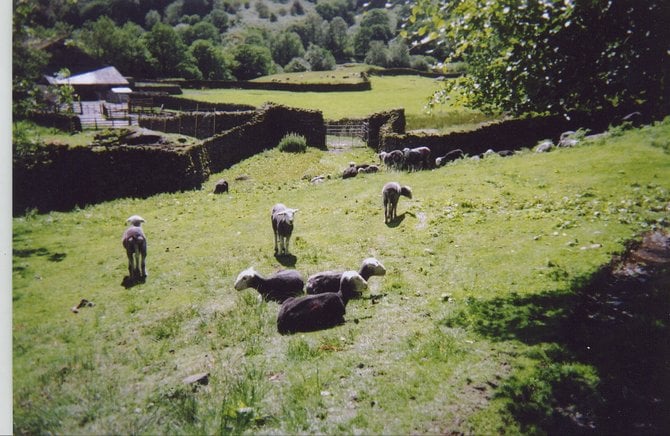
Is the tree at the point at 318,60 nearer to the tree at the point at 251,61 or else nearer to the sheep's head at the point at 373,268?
the tree at the point at 251,61

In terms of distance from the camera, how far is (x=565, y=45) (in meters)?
7.91

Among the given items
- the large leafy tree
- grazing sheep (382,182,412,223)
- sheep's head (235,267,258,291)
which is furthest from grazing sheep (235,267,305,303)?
grazing sheep (382,182,412,223)

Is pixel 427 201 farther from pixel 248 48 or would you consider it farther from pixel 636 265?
pixel 248 48

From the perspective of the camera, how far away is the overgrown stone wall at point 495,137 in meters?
26.0

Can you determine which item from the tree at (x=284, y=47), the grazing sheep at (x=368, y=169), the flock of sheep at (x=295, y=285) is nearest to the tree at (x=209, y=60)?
the tree at (x=284, y=47)

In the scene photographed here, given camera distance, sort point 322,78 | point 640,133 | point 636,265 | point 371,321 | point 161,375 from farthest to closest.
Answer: point 322,78
point 640,133
point 636,265
point 371,321
point 161,375

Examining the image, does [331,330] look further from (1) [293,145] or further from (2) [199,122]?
(2) [199,122]

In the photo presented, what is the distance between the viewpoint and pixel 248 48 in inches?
2621

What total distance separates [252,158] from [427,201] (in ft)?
55.5

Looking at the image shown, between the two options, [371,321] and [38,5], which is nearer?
[371,321]

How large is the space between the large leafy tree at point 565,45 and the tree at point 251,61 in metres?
60.3

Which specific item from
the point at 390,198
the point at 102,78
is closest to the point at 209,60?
the point at 102,78

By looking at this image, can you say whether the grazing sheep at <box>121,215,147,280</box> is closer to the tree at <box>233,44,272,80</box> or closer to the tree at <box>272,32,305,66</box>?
the tree at <box>233,44,272,80</box>

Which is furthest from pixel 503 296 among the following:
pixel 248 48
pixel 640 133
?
pixel 248 48
